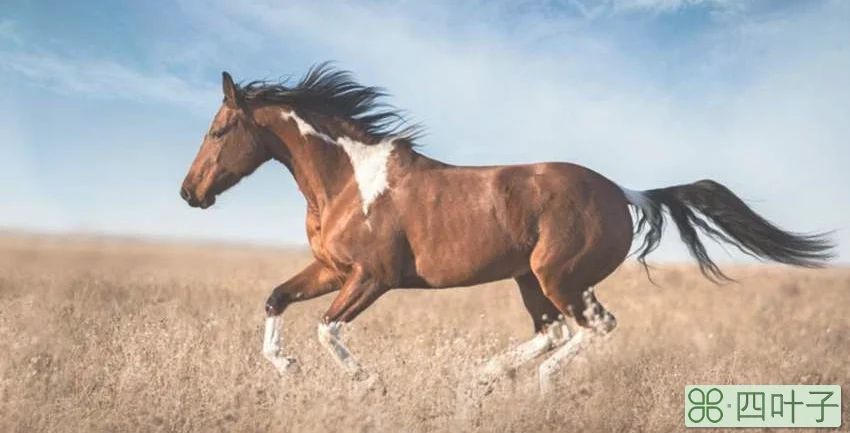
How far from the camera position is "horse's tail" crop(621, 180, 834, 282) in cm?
651

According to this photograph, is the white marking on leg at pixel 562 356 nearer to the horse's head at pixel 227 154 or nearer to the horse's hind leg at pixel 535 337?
the horse's hind leg at pixel 535 337

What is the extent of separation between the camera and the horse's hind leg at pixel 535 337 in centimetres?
562

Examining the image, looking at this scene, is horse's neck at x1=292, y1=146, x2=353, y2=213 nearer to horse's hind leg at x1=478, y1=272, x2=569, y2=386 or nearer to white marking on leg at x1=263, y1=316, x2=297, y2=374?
white marking on leg at x1=263, y1=316, x2=297, y2=374

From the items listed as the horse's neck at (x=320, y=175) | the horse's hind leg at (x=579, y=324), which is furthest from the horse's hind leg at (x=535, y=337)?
the horse's neck at (x=320, y=175)

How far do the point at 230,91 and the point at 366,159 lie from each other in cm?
115

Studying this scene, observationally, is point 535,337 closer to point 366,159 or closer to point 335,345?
point 335,345

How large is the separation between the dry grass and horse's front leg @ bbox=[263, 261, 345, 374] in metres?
0.14

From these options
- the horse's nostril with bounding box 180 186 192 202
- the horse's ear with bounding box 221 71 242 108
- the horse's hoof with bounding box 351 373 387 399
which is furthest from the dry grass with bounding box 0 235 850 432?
the horse's ear with bounding box 221 71 242 108

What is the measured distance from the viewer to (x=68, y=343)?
662 centimetres

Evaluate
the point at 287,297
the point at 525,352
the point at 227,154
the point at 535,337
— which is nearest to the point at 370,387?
the point at 287,297

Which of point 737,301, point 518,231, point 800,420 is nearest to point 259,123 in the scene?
point 518,231

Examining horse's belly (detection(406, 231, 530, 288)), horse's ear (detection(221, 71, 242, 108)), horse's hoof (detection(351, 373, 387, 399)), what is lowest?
horse's hoof (detection(351, 373, 387, 399))

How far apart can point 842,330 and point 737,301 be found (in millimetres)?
3904

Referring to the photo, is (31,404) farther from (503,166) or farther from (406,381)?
(503,166)
